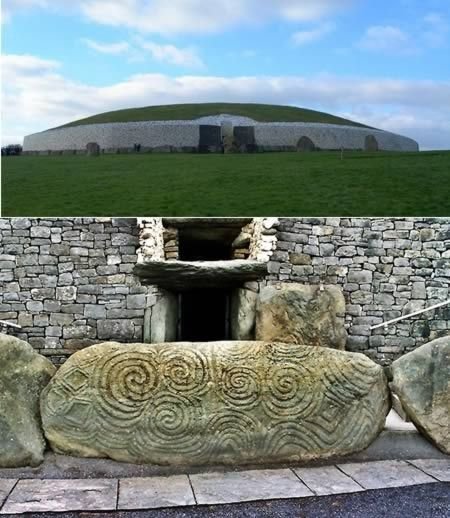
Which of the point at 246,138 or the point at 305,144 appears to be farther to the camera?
the point at 305,144

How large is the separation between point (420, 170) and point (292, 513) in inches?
260

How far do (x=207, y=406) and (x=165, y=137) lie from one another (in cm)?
617

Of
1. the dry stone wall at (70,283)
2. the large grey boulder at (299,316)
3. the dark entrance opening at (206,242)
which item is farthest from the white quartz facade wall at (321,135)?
the large grey boulder at (299,316)

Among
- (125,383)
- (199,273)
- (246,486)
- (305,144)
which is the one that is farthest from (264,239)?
(305,144)

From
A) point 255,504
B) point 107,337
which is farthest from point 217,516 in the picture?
point 107,337

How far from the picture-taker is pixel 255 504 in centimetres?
521

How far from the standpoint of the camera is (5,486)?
17.9 ft

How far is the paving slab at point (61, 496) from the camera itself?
5.05m

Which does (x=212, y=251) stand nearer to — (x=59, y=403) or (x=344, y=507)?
(x=59, y=403)

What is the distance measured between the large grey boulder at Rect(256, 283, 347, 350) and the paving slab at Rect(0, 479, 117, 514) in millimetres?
2615

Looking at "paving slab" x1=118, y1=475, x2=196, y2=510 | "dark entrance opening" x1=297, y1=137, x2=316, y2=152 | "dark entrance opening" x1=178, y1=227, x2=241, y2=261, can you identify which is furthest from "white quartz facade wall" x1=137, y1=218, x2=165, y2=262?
"dark entrance opening" x1=297, y1=137, x2=316, y2=152

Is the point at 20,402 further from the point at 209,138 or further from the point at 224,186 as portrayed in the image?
the point at 209,138

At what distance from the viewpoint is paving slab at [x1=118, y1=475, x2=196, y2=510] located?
5160 mm

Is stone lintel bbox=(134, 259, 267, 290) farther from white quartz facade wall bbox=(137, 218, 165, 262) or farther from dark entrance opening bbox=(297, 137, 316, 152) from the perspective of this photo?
dark entrance opening bbox=(297, 137, 316, 152)
